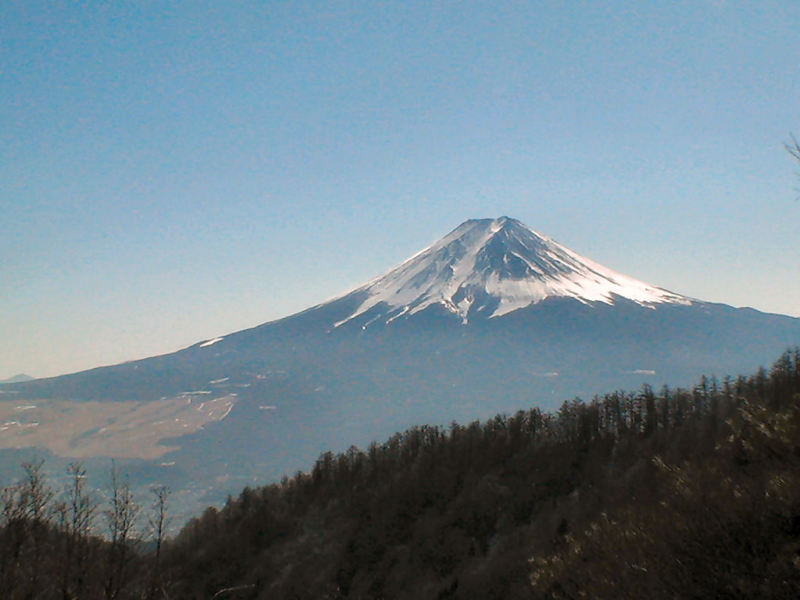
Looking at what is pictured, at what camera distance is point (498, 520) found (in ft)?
200

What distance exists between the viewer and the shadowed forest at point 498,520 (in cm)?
1201

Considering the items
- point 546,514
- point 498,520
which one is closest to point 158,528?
point 546,514

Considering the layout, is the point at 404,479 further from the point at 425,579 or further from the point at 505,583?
the point at 505,583

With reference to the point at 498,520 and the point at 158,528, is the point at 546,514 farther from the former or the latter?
the point at 158,528

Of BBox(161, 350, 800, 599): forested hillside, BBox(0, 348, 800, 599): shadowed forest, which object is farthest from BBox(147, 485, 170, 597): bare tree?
BBox(161, 350, 800, 599): forested hillside

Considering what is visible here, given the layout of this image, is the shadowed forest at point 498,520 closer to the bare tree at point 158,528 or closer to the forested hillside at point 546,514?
the forested hillside at point 546,514

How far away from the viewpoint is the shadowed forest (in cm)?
1201

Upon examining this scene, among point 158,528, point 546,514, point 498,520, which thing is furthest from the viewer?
point 498,520

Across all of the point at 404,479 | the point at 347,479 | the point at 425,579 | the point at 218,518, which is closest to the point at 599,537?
the point at 425,579

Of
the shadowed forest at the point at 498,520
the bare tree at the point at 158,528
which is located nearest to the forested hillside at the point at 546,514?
the shadowed forest at the point at 498,520

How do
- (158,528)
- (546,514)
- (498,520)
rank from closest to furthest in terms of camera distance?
1. (158,528)
2. (546,514)
3. (498,520)

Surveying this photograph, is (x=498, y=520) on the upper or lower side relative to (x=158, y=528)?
lower

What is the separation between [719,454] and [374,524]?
194 ft

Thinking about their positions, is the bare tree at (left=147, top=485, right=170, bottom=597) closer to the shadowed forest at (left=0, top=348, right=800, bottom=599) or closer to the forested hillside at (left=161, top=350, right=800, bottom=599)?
the shadowed forest at (left=0, top=348, right=800, bottom=599)
